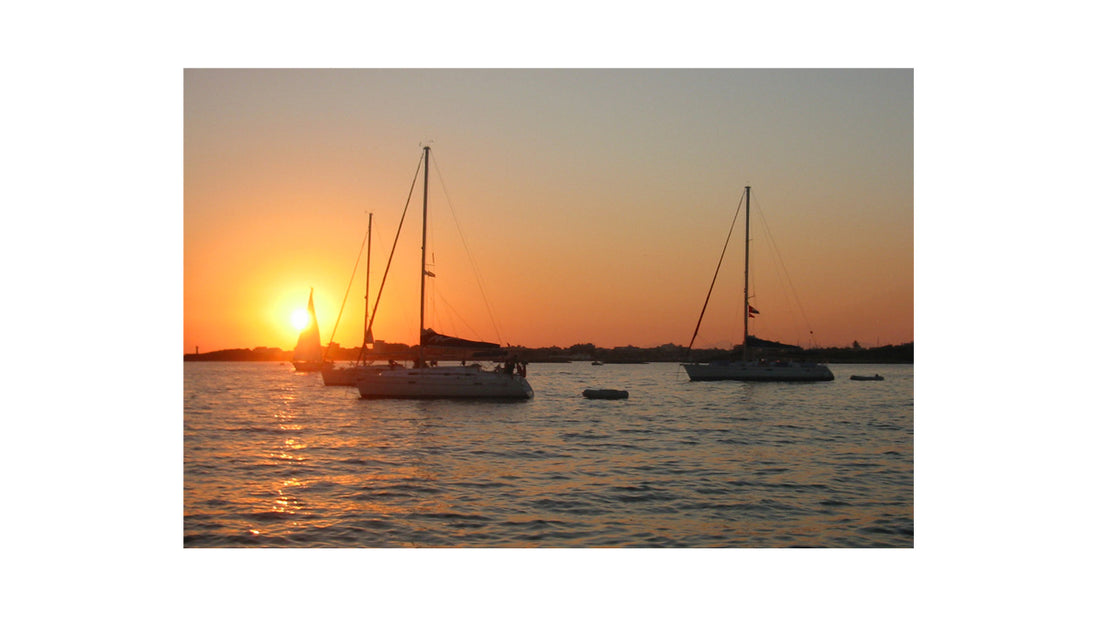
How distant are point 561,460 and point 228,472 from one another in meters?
4.55

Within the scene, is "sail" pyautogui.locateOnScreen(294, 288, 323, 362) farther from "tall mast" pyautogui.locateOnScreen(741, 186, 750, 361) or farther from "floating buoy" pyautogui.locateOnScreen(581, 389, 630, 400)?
"tall mast" pyautogui.locateOnScreen(741, 186, 750, 361)

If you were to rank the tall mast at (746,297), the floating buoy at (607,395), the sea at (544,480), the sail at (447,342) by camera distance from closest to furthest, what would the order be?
the sea at (544,480) < the sail at (447,342) < the tall mast at (746,297) < the floating buoy at (607,395)

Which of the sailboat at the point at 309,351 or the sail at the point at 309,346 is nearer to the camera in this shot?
the sail at the point at 309,346

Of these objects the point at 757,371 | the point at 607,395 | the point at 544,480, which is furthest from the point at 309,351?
the point at 544,480

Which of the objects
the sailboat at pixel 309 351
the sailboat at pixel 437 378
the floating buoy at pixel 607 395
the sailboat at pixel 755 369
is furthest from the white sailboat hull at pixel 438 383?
the sailboat at pixel 309 351

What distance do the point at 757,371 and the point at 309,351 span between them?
2583 cm

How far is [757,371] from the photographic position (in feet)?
113

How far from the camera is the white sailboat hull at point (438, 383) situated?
21.4m

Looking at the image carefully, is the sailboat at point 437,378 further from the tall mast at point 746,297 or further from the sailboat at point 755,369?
the sailboat at point 755,369

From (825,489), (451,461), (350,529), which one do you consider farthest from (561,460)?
(350,529)

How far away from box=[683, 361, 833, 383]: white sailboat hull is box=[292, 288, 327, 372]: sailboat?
21.1 metres

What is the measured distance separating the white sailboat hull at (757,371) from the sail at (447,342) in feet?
48.4
